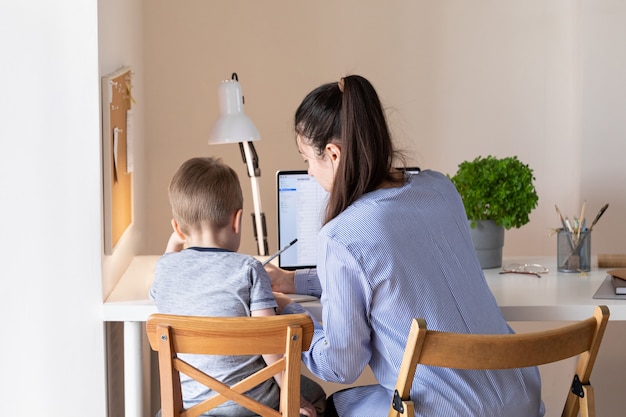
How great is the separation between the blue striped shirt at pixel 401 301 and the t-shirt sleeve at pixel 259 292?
0.19 m

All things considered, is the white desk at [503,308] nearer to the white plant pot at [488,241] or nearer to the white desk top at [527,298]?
the white desk top at [527,298]

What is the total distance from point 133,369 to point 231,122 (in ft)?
2.87

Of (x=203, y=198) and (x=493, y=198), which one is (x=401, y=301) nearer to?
(x=203, y=198)

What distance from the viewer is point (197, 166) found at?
212 cm

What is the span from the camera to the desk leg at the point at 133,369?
2205 millimetres

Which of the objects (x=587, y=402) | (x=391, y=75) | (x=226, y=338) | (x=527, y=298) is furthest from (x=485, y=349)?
(x=391, y=75)

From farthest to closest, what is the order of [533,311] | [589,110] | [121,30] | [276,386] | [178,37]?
[178,37] < [589,110] < [121,30] < [533,311] < [276,386]

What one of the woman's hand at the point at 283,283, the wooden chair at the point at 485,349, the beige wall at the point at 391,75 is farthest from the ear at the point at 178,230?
the beige wall at the point at 391,75

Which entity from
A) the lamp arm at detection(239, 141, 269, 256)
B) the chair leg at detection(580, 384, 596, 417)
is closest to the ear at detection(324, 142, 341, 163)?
the chair leg at detection(580, 384, 596, 417)

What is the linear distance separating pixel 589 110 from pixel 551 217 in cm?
51

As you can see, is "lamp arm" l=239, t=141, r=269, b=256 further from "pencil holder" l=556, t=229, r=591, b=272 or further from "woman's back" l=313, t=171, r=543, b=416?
"woman's back" l=313, t=171, r=543, b=416

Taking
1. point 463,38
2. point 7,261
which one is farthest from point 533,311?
point 463,38

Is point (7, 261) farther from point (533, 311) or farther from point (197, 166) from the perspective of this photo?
point (533, 311)

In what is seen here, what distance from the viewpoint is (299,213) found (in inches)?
108
